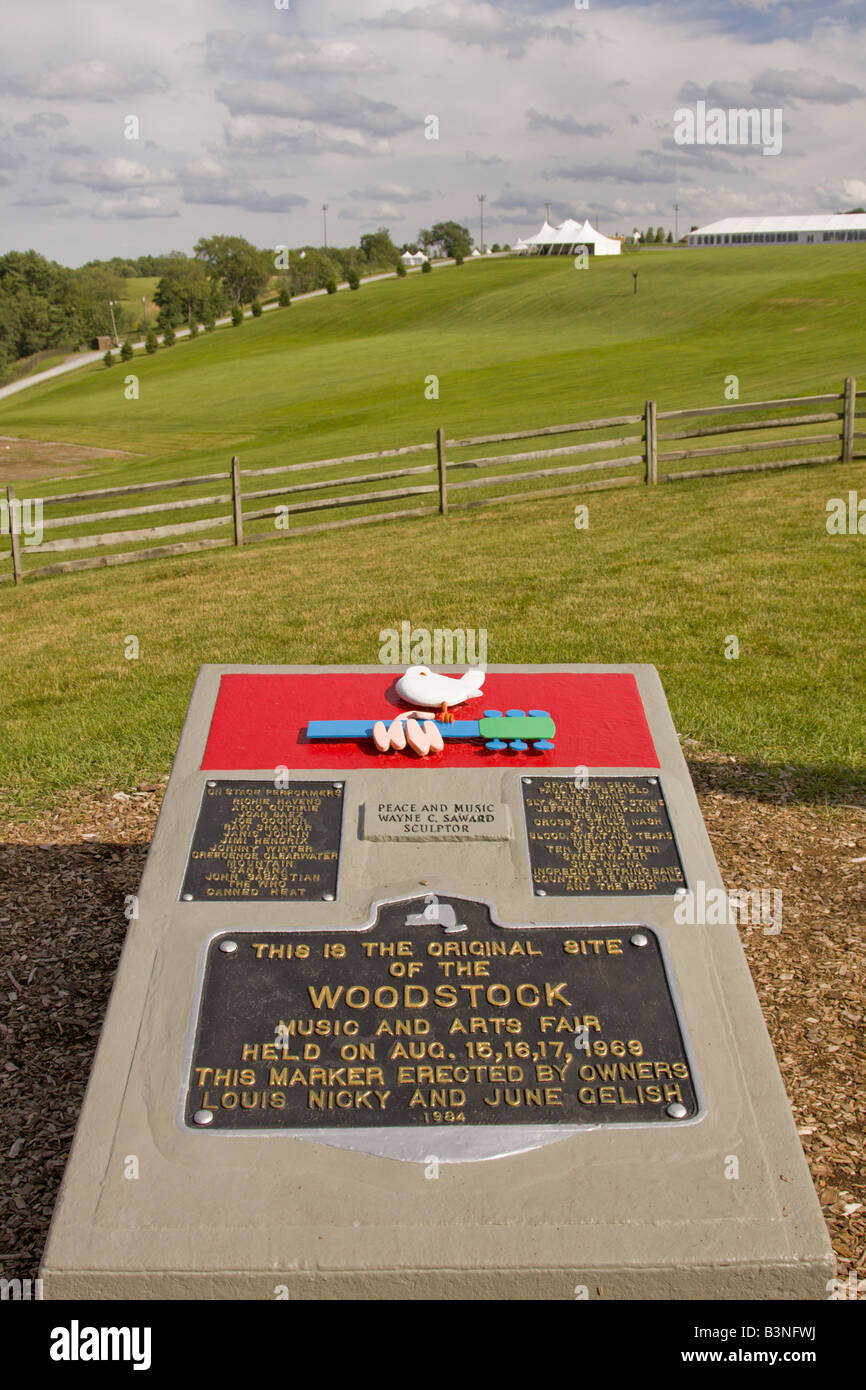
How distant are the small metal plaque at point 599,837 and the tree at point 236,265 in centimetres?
10707

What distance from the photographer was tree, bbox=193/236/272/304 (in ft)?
338

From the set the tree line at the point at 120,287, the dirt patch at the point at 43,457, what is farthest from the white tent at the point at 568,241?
the dirt patch at the point at 43,457

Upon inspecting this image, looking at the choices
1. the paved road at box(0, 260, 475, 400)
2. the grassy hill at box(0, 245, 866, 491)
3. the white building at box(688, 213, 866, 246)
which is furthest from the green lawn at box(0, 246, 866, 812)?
the white building at box(688, 213, 866, 246)

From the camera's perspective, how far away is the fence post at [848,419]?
1656 centimetres

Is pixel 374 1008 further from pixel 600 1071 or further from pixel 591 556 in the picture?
pixel 591 556

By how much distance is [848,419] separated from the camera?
16766 mm

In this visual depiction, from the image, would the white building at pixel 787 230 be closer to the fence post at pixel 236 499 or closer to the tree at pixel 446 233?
the tree at pixel 446 233

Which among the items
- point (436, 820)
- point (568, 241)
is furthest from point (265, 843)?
point (568, 241)

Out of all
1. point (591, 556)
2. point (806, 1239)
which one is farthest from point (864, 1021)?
point (591, 556)

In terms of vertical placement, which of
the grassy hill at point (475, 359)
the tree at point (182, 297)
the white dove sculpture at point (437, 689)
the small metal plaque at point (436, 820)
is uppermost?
the tree at point (182, 297)

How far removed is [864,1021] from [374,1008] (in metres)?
2.36

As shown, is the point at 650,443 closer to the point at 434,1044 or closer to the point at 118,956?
the point at 118,956

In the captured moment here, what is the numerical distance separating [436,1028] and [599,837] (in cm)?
100
